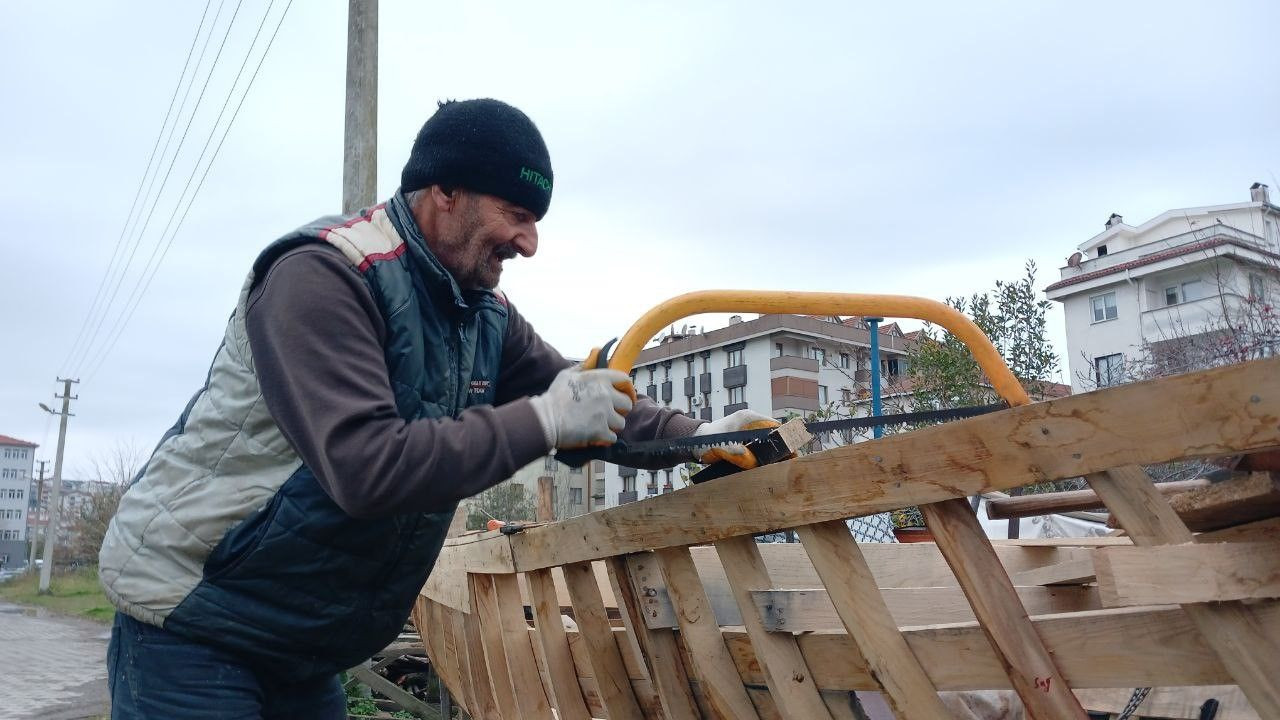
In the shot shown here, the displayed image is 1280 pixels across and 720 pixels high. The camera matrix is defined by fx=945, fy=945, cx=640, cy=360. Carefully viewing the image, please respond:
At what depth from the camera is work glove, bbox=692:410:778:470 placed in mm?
2129

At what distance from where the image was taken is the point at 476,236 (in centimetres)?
216

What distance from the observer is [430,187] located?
2.17 m

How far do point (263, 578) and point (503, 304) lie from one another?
3.02 feet

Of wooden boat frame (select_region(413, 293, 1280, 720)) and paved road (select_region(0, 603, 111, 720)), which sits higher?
wooden boat frame (select_region(413, 293, 1280, 720))

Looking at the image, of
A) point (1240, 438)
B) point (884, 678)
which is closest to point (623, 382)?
point (884, 678)

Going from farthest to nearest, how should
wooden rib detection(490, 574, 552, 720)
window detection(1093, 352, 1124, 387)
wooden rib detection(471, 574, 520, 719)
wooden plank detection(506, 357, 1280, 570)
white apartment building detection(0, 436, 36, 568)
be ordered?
1. white apartment building detection(0, 436, 36, 568)
2. window detection(1093, 352, 1124, 387)
3. wooden rib detection(471, 574, 520, 719)
4. wooden rib detection(490, 574, 552, 720)
5. wooden plank detection(506, 357, 1280, 570)

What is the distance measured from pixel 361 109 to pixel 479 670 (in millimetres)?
5695

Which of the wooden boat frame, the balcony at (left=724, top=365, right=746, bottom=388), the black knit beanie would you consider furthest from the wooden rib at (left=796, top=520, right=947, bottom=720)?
the balcony at (left=724, top=365, right=746, bottom=388)

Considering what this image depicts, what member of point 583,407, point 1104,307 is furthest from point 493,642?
point 1104,307

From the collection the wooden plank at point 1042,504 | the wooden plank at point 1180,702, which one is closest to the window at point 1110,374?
the wooden plank at point 1180,702

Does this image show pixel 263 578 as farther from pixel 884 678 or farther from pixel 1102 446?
pixel 1102 446

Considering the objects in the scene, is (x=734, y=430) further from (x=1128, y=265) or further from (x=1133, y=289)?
(x=1133, y=289)

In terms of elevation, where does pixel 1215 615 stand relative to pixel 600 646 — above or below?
above

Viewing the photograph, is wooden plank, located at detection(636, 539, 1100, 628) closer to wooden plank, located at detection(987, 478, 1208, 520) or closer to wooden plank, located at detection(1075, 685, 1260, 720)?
wooden plank, located at detection(987, 478, 1208, 520)
